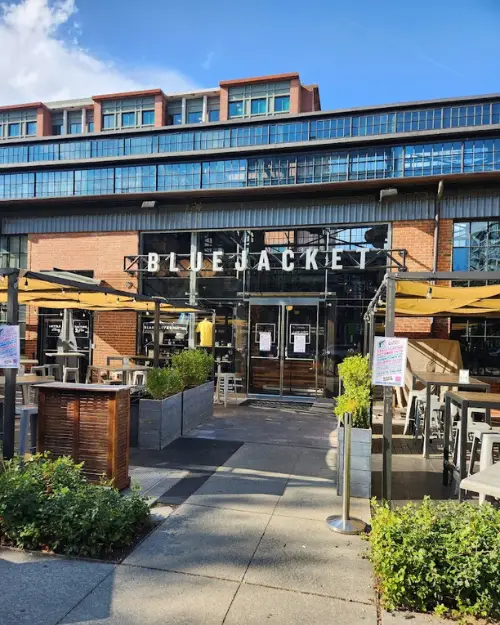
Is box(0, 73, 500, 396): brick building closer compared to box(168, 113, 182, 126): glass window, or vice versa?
box(0, 73, 500, 396): brick building

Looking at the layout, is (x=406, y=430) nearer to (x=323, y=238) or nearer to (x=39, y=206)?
(x=323, y=238)

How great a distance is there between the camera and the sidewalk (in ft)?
9.64

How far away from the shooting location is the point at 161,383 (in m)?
Result: 7.10

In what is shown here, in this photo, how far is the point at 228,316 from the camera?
12.3 m

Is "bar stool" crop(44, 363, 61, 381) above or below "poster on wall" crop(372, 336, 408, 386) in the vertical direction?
below

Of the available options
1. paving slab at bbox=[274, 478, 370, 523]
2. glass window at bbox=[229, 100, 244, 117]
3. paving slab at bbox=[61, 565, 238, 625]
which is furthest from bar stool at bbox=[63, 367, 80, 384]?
glass window at bbox=[229, 100, 244, 117]

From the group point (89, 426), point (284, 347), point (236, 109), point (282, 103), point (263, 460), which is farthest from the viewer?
point (236, 109)

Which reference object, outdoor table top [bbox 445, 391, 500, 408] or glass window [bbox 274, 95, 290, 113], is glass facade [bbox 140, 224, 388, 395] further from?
glass window [bbox 274, 95, 290, 113]

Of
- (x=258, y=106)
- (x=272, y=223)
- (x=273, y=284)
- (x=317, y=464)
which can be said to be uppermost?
(x=258, y=106)

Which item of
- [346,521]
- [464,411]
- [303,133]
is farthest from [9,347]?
[303,133]

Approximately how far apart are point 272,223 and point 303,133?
2.71 metres

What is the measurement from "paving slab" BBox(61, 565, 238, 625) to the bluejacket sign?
354 inches

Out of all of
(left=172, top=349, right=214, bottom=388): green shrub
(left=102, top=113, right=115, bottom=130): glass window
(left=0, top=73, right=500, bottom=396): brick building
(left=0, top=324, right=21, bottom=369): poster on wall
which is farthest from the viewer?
(left=102, top=113, right=115, bottom=130): glass window

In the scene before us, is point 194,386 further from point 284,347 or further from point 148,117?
point 148,117
